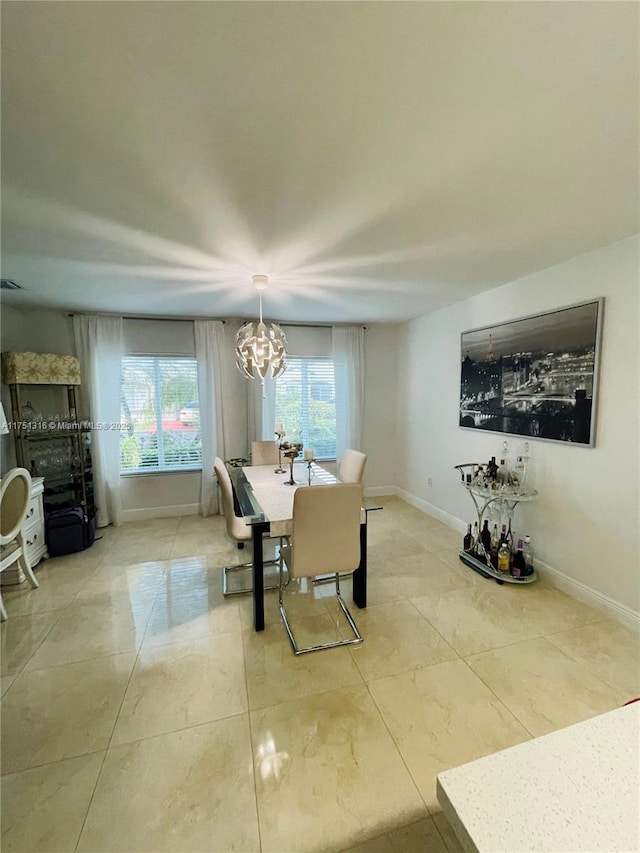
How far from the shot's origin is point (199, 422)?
438 cm

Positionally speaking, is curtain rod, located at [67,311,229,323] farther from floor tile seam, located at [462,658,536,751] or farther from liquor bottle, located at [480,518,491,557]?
floor tile seam, located at [462,658,536,751]

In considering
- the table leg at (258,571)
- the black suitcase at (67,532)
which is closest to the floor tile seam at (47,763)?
the table leg at (258,571)

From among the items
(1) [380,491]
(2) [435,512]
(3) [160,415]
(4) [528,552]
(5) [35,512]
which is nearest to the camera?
(4) [528,552]

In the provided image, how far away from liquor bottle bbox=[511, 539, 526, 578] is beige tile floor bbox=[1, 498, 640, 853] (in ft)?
0.45

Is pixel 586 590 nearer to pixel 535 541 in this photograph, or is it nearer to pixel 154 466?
pixel 535 541

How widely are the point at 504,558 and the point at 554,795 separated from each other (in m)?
2.56

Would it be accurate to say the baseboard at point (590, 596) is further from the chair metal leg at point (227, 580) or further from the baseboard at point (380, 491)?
the baseboard at point (380, 491)

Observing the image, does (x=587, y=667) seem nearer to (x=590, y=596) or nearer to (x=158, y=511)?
(x=590, y=596)

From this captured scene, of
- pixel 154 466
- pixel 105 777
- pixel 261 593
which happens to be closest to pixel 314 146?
pixel 261 593

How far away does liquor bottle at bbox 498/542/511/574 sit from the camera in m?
2.80

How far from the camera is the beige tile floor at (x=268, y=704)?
4.11ft

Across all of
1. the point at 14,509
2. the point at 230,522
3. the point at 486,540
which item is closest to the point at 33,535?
the point at 14,509

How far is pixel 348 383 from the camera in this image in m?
4.76

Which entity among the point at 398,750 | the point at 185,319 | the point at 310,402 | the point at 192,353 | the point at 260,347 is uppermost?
the point at 185,319
